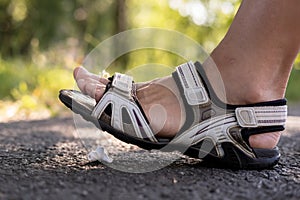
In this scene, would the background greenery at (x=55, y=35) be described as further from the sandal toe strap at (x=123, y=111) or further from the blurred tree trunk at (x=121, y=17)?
the sandal toe strap at (x=123, y=111)

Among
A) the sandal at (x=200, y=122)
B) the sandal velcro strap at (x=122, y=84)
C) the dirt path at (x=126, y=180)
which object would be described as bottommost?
the dirt path at (x=126, y=180)

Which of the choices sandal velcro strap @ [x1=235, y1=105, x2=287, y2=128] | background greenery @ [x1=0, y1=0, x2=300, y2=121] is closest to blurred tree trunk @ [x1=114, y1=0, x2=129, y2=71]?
background greenery @ [x1=0, y1=0, x2=300, y2=121]

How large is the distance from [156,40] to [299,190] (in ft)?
27.3

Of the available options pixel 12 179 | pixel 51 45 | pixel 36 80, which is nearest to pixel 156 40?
pixel 51 45

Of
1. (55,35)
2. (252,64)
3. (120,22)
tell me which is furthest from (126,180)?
(120,22)

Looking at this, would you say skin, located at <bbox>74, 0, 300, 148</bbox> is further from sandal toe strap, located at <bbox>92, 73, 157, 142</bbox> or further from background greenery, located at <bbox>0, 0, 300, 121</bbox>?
background greenery, located at <bbox>0, 0, 300, 121</bbox>

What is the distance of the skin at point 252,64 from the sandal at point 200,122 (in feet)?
0.07

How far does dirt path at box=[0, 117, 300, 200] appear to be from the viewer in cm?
100

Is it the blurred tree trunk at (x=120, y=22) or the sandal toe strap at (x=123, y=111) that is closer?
the sandal toe strap at (x=123, y=111)

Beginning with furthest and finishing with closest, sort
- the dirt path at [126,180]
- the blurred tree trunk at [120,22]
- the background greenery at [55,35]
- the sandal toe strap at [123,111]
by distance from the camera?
1. the blurred tree trunk at [120,22]
2. the background greenery at [55,35]
3. the sandal toe strap at [123,111]
4. the dirt path at [126,180]

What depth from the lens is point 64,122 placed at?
282 centimetres

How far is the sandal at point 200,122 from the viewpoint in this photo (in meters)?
1.24

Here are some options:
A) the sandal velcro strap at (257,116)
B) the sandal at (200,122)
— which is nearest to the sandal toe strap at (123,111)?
the sandal at (200,122)

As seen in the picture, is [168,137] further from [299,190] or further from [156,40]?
[156,40]
